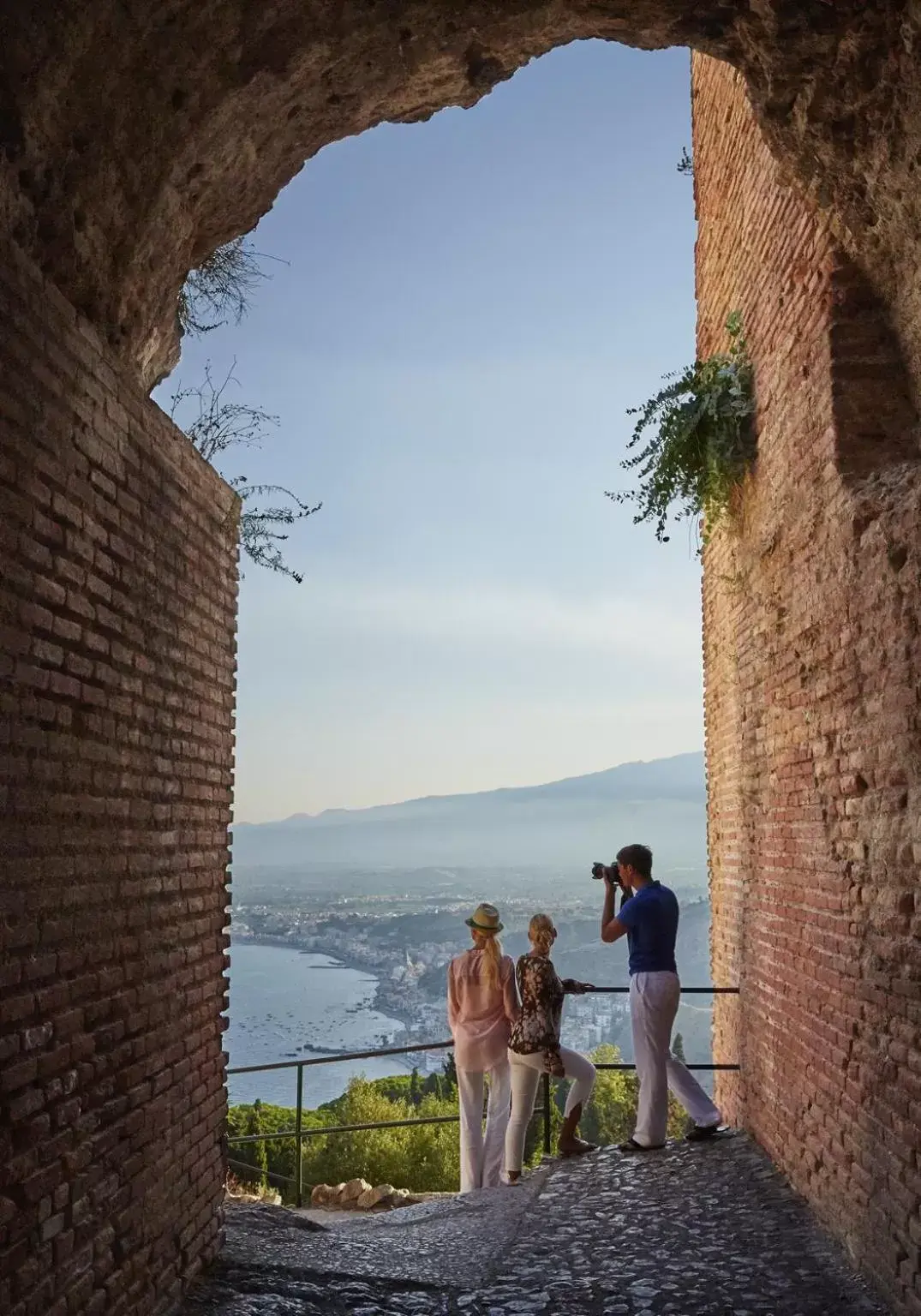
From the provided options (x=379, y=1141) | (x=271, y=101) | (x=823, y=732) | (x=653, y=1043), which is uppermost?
(x=271, y=101)

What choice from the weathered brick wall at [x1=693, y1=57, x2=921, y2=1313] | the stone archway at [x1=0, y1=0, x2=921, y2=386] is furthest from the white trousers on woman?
the stone archway at [x1=0, y1=0, x2=921, y2=386]

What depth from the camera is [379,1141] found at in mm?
13570

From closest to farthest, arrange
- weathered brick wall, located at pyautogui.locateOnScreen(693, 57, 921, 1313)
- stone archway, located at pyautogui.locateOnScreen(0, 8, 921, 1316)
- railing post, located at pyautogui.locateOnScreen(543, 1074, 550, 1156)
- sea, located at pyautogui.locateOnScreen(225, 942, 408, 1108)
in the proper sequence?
stone archway, located at pyautogui.locateOnScreen(0, 8, 921, 1316) < weathered brick wall, located at pyautogui.locateOnScreen(693, 57, 921, 1313) < railing post, located at pyautogui.locateOnScreen(543, 1074, 550, 1156) < sea, located at pyautogui.locateOnScreen(225, 942, 408, 1108)

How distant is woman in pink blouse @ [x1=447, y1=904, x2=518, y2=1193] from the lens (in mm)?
7297

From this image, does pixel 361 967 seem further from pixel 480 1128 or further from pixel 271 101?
pixel 271 101

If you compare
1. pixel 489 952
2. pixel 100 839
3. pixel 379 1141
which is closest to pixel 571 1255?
pixel 489 952

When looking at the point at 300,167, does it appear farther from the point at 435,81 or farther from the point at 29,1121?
the point at 29,1121

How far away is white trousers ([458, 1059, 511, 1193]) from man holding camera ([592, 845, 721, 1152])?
83cm

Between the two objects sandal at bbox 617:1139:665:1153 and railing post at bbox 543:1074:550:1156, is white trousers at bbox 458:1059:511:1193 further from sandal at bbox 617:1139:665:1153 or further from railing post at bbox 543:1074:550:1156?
sandal at bbox 617:1139:665:1153

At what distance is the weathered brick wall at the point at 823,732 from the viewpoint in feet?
15.0

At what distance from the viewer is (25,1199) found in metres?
3.29

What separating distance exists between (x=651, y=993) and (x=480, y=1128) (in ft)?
4.59

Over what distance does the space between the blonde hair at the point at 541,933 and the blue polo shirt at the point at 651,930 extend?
1.55 feet

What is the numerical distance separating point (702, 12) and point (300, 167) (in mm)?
1928
